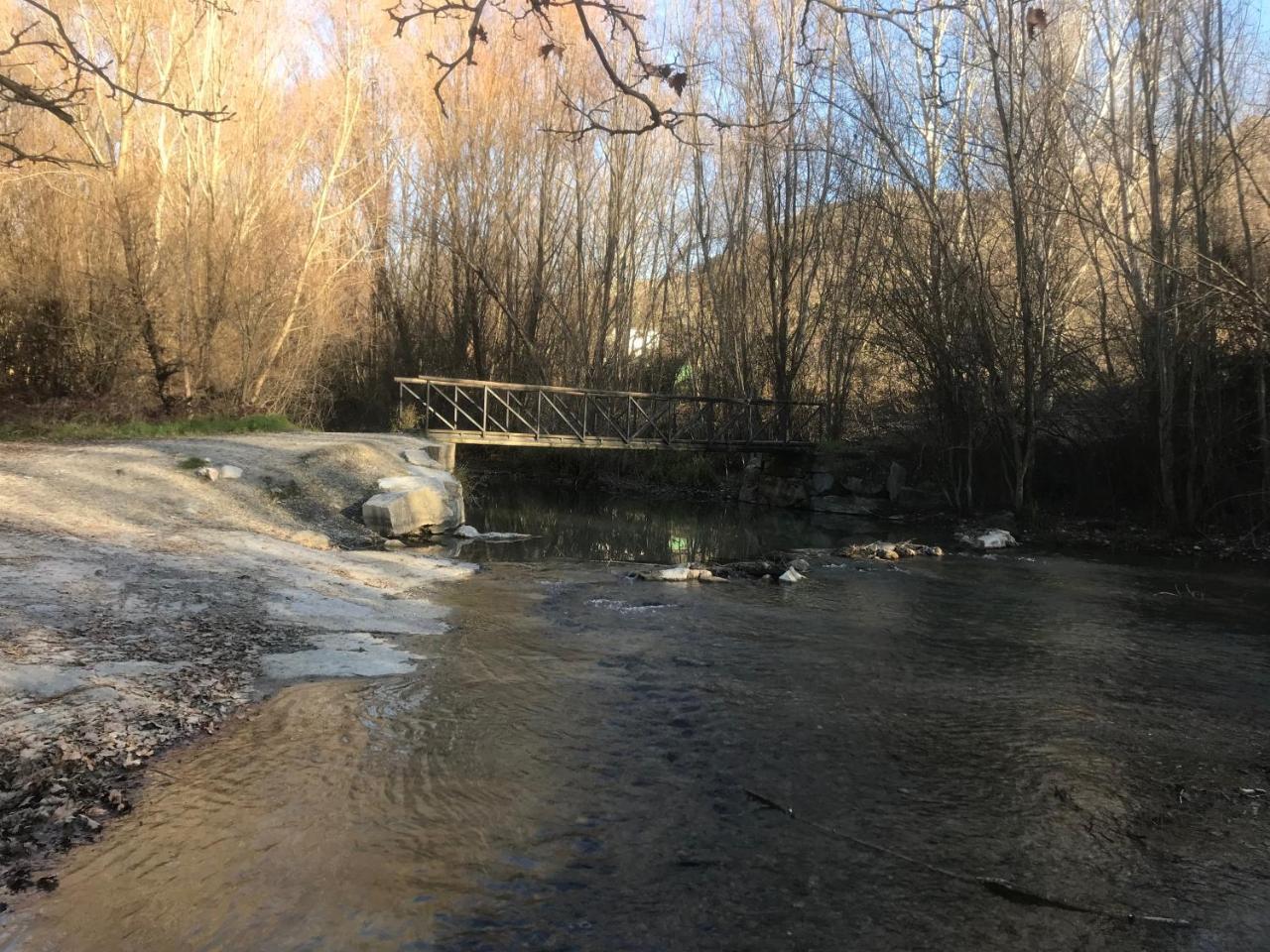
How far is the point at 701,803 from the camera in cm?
347

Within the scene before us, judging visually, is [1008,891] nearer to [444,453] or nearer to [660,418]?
[444,453]

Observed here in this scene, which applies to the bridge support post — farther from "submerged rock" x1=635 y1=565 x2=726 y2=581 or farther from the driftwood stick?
the driftwood stick

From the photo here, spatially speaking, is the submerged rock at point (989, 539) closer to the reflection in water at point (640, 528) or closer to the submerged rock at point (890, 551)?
the submerged rock at point (890, 551)

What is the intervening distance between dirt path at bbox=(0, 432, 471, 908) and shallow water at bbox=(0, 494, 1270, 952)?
0.26 meters

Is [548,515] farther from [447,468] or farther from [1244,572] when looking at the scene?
[1244,572]

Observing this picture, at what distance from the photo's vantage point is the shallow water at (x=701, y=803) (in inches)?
103

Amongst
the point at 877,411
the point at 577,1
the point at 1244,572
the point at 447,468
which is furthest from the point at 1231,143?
the point at 447,468

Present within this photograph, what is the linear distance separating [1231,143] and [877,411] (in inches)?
376

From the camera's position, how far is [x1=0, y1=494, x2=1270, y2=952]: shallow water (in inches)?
103

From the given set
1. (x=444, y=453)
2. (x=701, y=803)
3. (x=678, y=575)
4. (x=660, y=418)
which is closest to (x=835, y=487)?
(x=660, y=418)

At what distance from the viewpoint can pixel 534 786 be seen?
11.6 feet

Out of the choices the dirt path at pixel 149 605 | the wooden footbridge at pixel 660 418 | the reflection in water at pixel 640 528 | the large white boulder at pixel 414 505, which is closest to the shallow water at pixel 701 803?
the dirt path at pixel 149 605

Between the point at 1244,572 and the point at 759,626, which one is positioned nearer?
the point at 759,626

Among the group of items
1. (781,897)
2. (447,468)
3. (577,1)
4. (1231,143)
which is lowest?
(781,897)
